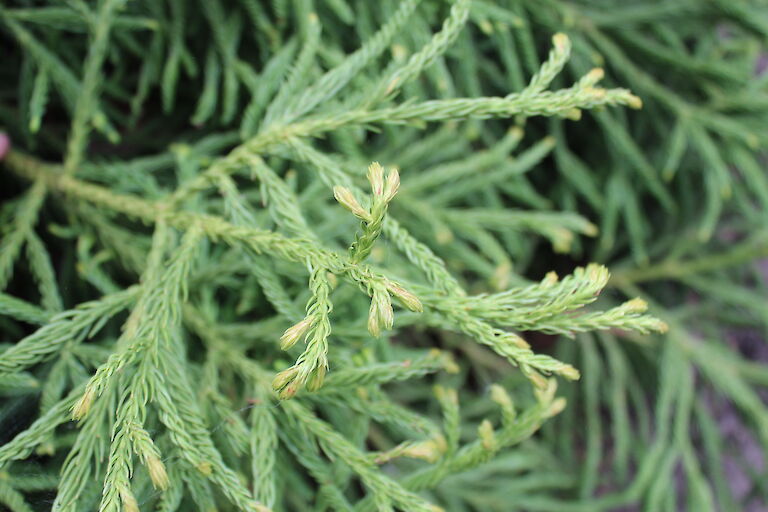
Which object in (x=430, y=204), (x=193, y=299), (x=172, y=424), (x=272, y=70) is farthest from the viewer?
(x=430, y=204)

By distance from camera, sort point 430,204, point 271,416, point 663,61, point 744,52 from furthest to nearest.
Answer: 1. point 744,52
2. point 663,61
3. point 430,204
4. point 271,416

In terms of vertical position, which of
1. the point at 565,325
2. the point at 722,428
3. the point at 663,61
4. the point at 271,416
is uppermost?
the point at 663,61

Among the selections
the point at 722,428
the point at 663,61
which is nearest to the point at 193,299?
the point at 663,61

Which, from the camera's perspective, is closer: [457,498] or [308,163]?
[308,163]

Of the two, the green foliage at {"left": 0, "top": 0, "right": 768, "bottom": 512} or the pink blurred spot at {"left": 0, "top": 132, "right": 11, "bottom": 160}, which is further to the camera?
the pink blurred spot at {"left": 0, "top": 132, "right": 11, "bottom": 160}

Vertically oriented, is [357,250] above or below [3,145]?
above

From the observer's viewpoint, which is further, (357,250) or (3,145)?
(3,145)

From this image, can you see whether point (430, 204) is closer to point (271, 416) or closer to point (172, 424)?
point (271, 416)

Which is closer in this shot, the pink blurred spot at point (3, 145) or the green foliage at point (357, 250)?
the green foliage at point (357, 250)
